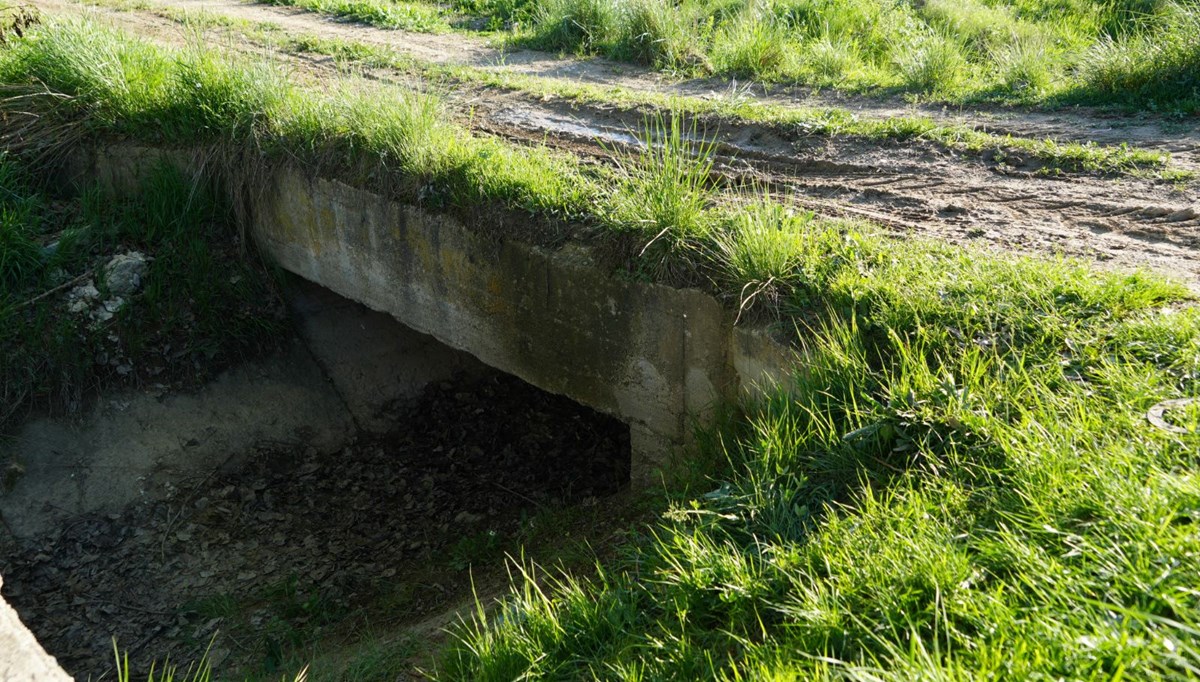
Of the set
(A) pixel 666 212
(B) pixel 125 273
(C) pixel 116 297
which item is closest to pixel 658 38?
(A) pixel 666 212

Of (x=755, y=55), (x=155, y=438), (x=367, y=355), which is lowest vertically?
(x=155, y=438)

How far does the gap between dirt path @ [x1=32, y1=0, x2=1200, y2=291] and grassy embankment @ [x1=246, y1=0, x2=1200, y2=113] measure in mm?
538

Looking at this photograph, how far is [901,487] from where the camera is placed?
3.38 m

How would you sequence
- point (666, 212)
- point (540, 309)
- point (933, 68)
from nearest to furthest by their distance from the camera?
1. point (666, 212)
2. point (540, 309)
3. point (933, 68)

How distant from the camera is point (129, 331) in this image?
268 inches

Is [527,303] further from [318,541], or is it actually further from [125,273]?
[125,273]

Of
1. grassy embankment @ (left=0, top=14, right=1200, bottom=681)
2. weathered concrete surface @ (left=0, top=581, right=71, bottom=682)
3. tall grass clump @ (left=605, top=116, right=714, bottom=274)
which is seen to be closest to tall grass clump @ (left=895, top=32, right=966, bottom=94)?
grassy embankment @ (left=0, top=14, right=1200, bottom=681)

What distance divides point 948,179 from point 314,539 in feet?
14.5

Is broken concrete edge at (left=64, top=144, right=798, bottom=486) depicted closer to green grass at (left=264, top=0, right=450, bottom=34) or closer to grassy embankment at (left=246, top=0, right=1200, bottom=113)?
grassy embankment at (left=246, top=0, right=1200, bottom=113)

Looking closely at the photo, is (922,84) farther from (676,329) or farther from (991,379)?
(991,379)

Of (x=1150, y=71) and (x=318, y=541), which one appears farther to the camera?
(x=1150, y=71)

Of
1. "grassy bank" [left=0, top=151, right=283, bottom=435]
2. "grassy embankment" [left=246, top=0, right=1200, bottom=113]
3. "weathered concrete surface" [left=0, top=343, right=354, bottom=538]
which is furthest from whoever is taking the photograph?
"grassy embankment" [left=246, top=0, right=1200, bottom=113]

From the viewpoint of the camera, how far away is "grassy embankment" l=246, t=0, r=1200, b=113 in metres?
6.98

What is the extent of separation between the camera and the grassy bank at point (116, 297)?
6.59 meters
